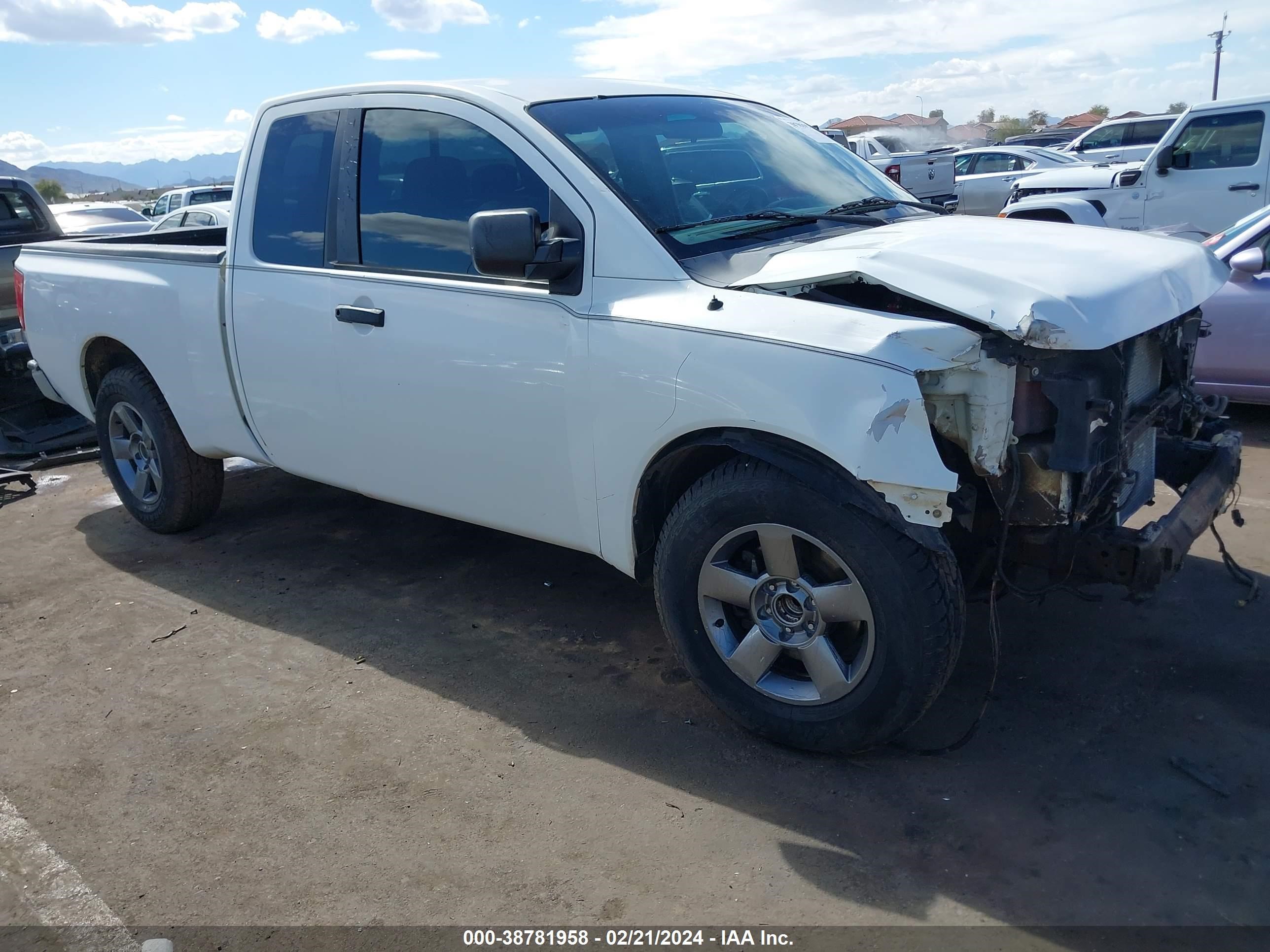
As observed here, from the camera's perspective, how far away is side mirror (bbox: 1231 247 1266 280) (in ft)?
20.0

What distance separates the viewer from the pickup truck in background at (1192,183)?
10508 millimetres

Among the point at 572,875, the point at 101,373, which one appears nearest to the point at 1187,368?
the point at 572,875

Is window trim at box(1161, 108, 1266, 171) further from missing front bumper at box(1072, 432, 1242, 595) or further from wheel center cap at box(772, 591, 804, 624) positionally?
wheel center cap at box(772, 591, 804, 624)

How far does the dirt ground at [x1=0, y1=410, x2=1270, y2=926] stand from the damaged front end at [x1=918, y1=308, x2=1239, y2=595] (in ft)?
1.92

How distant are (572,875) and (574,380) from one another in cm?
149

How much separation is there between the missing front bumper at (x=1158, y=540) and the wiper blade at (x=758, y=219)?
1.44 m

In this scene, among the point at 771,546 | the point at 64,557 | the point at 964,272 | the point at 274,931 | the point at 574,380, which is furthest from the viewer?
the point at 64,557

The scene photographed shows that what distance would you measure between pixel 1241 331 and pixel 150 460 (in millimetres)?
6277

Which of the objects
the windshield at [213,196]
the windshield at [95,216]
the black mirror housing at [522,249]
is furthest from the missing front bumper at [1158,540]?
the windshield at [213,196]

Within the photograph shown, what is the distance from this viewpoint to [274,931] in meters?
2.72

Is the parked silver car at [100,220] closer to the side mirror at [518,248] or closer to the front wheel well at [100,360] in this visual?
the front wheel well at [100,360]

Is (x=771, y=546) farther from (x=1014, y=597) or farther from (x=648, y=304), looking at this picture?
(x=1014, y=597)

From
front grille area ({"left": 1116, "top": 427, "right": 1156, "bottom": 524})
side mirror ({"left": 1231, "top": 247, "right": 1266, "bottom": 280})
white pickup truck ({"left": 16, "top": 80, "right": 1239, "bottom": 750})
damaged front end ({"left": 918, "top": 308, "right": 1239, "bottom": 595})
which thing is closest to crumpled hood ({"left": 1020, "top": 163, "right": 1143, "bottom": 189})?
side mirror ({"left": 1231, "top": 247, "right": 1266, "bottom": 280})

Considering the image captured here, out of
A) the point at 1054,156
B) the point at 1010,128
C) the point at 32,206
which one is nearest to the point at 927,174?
the point at 1054,156
